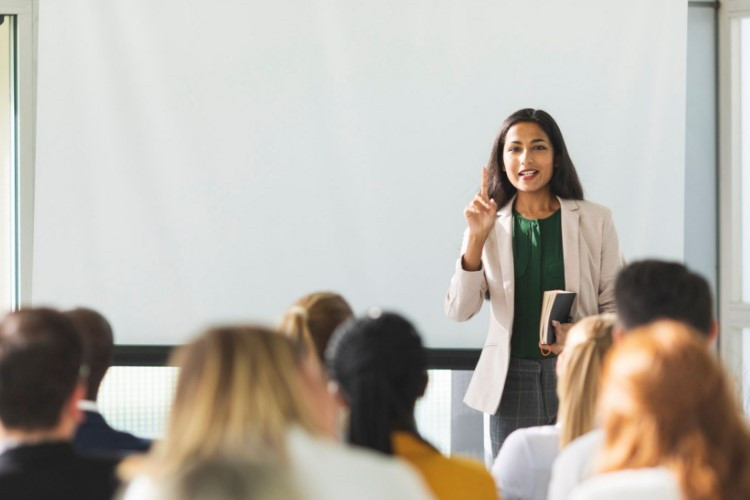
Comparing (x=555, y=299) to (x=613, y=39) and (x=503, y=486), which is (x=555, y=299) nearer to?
(x=503, y=486)

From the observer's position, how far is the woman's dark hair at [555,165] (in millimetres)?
3406

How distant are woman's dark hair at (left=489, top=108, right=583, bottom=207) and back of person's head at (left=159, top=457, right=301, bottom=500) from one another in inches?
90.5

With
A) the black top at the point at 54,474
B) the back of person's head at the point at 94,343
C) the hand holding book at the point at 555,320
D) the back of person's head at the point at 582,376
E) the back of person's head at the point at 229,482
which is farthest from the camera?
the hand holding book at the point at 555,320

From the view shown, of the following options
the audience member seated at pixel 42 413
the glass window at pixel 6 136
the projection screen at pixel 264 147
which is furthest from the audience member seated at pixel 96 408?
the glass window at pixel 6 136

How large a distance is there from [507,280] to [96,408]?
1.45m

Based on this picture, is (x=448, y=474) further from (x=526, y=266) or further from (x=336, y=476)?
(x=526, y=266)

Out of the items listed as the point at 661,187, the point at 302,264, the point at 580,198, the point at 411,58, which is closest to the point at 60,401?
the point at 580,198

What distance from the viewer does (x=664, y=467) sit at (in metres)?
1.42

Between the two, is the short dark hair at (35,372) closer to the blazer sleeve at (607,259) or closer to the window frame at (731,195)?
the blazer sleeve at (607,259)

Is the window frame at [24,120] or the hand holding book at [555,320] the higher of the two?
the window frame at [24,120]

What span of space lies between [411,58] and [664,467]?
10.6 feet

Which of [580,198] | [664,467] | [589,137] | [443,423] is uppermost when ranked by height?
[589,137]

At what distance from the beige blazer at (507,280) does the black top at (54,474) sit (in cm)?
181

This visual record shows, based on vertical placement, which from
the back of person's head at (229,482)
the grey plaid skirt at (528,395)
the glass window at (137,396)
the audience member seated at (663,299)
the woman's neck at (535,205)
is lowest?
the glass window at (137,396)
